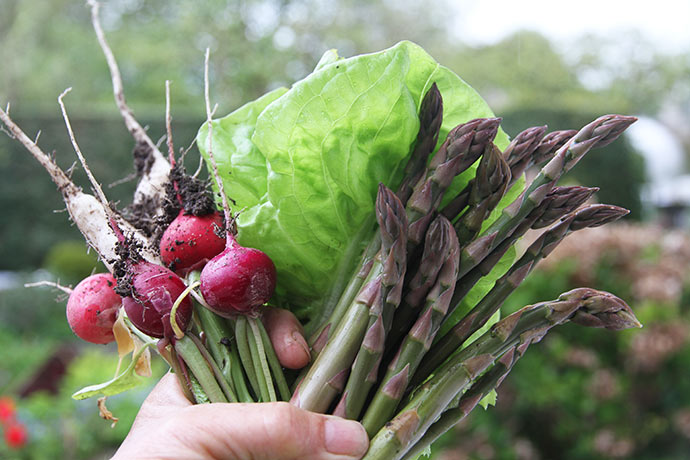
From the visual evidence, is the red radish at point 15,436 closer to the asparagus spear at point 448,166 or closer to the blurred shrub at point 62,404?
the blurred shrub at point 62,404

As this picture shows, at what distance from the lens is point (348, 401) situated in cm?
106

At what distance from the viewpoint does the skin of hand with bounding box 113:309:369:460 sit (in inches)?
38.3

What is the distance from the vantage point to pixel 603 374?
3346 millimetres

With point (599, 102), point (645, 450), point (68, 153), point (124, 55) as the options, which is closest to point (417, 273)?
point (645, 450)

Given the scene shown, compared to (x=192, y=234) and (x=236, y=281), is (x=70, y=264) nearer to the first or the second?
(x=192, y=234)

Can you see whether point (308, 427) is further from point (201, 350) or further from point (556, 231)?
point (556, 231)

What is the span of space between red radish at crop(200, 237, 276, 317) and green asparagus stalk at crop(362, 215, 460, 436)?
0.94 ft

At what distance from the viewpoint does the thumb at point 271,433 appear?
974mm

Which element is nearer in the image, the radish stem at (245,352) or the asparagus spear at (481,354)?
the asparagus spear at (481,354)

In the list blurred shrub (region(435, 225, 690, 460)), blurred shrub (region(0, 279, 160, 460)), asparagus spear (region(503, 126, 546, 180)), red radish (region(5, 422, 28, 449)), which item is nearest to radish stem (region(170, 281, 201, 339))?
asparagus spear (region(503, 126, 546, 180))

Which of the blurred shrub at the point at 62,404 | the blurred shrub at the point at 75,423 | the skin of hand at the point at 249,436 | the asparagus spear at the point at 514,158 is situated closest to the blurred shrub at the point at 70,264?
the blurred shrub at the point at 62,404

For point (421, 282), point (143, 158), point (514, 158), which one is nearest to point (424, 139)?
point (514, 158)

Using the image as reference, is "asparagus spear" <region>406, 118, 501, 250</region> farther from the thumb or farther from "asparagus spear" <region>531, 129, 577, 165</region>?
the thumb

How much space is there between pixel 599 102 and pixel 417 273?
72.0 feet
